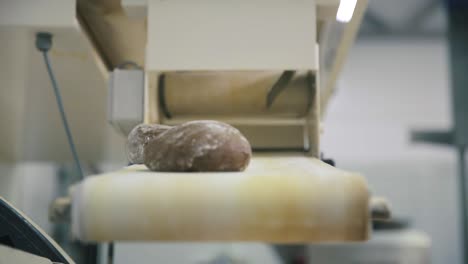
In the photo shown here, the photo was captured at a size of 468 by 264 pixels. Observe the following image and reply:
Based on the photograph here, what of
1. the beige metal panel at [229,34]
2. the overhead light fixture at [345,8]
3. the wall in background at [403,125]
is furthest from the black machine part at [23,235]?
the wall in background at [403,125]

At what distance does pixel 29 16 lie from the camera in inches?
24.9

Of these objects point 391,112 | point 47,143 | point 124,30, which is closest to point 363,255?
point 391,112

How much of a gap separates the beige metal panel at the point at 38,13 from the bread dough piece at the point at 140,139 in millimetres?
223

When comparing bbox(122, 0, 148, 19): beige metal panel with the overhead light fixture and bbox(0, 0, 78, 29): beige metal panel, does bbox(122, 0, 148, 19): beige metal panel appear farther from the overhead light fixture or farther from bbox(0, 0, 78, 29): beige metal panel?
the overhead light fixture

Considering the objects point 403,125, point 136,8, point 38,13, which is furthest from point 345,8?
point 403,125

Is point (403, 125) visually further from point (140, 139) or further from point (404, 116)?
point (140, 139)

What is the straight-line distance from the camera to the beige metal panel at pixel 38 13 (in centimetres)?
63

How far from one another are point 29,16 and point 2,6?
35 millimetres

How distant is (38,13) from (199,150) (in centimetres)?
37

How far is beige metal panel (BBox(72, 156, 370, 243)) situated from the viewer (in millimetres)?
305

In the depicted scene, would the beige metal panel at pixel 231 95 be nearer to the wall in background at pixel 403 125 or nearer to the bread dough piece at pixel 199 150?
the bread dough piece at pixel 199 150

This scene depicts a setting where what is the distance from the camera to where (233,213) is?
31 centimetres

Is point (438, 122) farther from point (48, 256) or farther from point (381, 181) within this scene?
point (48, 256)

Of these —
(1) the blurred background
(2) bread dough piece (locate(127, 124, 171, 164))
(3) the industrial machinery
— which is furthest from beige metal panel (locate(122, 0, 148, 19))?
(1) the blurred background
